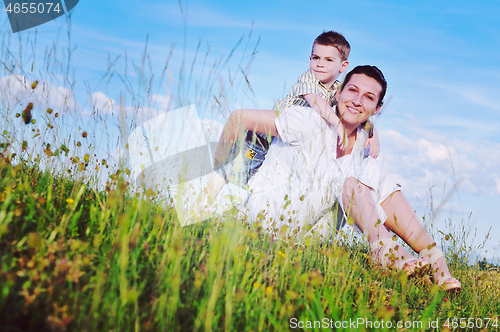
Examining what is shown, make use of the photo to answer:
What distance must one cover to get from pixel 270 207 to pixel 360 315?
1.41 meters

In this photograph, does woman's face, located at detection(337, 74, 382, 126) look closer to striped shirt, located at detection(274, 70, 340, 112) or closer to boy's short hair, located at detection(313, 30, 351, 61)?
striped shirt, located at detection(274, 70, 340, 112)

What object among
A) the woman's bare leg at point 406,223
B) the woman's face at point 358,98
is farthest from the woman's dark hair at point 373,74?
the woman's bare leg at point 406,223

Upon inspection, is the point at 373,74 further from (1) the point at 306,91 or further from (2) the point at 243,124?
(2) the point at 243,124

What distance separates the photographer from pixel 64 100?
2748mm

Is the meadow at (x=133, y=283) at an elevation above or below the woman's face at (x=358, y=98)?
below

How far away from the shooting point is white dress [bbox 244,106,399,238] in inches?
113

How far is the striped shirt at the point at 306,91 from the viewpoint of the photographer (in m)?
3.87

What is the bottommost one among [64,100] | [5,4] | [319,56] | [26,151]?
[26,151]

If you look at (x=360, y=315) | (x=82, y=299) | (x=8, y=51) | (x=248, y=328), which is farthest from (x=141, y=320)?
(x=8, y=51)

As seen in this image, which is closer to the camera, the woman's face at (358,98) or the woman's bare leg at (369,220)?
the woman's bare leg at (369,220)

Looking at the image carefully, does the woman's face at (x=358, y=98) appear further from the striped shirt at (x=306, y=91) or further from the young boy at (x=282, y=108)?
the striped shirt at (x=306, y=91)

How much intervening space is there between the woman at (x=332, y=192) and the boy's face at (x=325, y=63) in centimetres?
91

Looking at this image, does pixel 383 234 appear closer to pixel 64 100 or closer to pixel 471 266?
pixel 471 266

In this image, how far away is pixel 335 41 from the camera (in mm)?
4676
